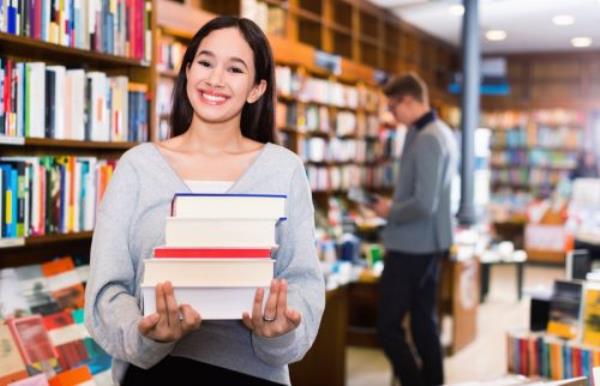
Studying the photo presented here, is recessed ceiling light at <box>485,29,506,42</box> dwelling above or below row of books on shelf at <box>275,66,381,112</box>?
above

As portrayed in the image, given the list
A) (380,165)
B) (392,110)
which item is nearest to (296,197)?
(392,110)

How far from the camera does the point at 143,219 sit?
4.47ft

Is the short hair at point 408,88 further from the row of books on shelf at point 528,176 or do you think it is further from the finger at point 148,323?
the row of books on shelf at point 528,176

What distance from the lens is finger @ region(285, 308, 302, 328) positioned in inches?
48.3

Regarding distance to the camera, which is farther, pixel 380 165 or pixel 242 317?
pixel 380 165

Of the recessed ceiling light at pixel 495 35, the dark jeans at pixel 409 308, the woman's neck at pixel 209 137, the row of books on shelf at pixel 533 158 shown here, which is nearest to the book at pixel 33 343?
the woman's neck at pixel 209 137

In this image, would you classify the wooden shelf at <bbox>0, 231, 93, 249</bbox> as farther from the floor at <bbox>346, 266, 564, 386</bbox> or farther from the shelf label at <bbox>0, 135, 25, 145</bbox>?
the floor at <bbox>346, 266, 564, 386</bbox>

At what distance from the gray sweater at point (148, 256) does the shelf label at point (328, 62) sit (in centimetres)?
587

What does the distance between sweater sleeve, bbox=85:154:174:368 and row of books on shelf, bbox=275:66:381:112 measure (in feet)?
14.6

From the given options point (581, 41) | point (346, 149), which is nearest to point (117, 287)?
point (346, 149)

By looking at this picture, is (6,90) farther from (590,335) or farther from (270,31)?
(270,31)

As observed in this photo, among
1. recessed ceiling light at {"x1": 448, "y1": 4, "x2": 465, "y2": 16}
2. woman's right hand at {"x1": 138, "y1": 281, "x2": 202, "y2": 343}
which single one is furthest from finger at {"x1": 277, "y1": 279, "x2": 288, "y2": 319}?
recessed ceiling light at {"x1": 448, "y1": 4, "x2": 465, "y2": 16}

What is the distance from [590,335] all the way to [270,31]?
4.67 m

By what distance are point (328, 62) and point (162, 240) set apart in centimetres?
619
